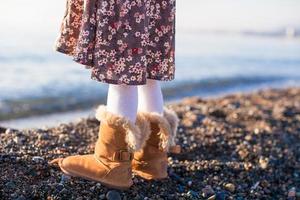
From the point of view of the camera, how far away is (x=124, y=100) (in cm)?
312

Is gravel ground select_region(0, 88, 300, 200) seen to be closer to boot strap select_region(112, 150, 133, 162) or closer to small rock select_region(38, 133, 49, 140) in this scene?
small rock select_region(38, 133, 49, 140)

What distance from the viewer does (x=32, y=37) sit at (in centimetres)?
1409

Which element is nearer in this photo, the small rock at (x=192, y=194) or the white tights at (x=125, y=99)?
the white tights at (x=125, y=99)

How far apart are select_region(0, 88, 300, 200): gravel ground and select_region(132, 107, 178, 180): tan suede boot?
0.07 meters

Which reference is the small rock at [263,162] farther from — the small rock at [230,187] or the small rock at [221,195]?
the small rock at [221,195]

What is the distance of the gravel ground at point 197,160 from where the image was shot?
10.5 feet

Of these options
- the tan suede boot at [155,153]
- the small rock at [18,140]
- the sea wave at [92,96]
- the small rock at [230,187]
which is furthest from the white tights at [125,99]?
the sea wave at [92,96]

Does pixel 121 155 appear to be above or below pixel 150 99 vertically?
below

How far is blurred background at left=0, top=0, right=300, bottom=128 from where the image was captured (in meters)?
7.69

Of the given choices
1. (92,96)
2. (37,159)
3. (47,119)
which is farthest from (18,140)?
(92,96)

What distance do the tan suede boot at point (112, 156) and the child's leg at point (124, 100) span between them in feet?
0.12

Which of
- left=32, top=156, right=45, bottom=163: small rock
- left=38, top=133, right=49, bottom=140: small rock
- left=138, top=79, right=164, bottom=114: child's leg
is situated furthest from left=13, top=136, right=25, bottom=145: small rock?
left=138, top=79, right=164, bottom=114: child's leg

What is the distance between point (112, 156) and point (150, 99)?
1.39 ft

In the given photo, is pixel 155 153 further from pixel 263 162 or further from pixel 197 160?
pixel 263 162
